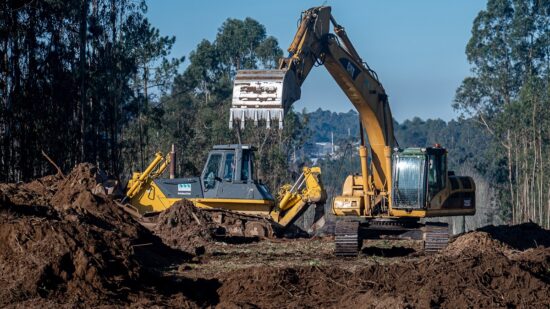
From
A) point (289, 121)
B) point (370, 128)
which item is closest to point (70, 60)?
point (289, 121)

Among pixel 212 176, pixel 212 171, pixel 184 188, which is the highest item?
pixel 212 171

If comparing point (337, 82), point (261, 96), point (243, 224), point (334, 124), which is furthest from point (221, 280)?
point (334, 124)

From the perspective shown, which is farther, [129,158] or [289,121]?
[289,121]

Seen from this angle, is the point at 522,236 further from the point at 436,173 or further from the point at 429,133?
the point at 429,133

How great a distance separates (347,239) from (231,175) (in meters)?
9.14

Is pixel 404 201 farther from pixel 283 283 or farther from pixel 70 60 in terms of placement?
pixel 70 60

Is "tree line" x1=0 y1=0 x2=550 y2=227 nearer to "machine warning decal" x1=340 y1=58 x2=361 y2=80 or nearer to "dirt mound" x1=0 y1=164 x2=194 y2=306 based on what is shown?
"machine warning decal" x1=340 y1=58 x2=361 y2=80

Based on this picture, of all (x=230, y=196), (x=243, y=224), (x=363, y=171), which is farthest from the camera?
(x=230, y=196)

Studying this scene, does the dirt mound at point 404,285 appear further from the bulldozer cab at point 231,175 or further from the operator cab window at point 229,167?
the operator cab window at point 229,167

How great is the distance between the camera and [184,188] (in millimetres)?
31516

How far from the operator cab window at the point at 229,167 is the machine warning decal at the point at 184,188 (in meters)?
1.20

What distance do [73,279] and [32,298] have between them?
0.99m

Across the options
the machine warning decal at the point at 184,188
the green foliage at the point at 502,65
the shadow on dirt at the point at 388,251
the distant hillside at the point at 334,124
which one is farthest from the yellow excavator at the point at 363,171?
the distant hillside at the point at 334,124

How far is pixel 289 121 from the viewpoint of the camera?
221 feet
